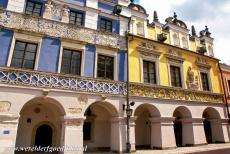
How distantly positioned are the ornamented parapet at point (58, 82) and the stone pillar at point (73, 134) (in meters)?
1.74

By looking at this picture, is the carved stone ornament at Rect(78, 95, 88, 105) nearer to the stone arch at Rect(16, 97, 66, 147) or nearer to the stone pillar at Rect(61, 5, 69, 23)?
the stone arch at Rect(16, 97, 66, 147)

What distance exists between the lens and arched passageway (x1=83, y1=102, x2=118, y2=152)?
45.2 ft

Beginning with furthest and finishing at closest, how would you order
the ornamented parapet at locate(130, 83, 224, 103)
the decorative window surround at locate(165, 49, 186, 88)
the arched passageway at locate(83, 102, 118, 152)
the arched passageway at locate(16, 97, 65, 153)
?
the decorative window surround at locate(165, 49, 186, 88) < the arched passageway at locate(83, 102, 118, 152) < the ornamented parapet at locate(130, 83, 224, 103) < the arched passageway at locate(16, 97, 65, 153)

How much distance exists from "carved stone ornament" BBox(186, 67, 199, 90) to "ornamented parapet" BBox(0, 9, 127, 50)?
6110 millimetres

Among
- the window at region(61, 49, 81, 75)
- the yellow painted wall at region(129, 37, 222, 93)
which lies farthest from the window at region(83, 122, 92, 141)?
the yellow painted wall at region(129, 37, 222, 93)

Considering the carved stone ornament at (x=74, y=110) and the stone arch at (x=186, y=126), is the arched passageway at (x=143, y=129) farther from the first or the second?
the carved stone ornament at (x=74, y=110)

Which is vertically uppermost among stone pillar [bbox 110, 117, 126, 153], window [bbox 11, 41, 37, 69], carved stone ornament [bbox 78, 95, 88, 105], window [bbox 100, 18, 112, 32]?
window [bbox 100, 18, 112, 32]

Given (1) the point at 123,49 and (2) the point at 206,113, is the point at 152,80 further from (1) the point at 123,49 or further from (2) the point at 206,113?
(2) the point at 206,113

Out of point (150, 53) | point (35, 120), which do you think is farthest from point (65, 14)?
point (35, 120)

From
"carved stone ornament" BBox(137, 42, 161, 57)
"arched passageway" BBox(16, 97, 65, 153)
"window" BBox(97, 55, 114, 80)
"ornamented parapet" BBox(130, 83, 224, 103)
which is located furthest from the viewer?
"carved stone ornament" BBox(137, 42, 161, 57)

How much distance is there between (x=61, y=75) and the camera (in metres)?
11.0

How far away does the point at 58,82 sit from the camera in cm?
1090

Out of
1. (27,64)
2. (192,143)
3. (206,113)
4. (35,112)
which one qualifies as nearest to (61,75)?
(27,64)

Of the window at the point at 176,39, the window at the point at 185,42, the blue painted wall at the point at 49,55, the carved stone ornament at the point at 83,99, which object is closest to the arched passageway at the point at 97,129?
the carved stone ornament at the point at 83,99
